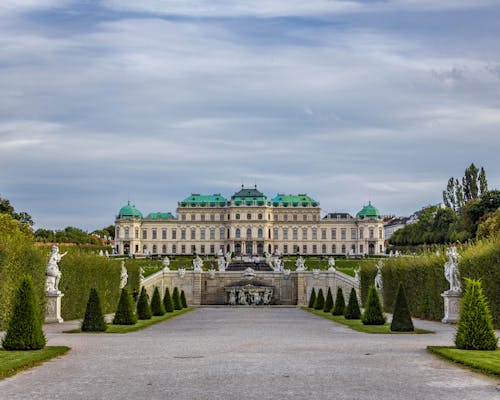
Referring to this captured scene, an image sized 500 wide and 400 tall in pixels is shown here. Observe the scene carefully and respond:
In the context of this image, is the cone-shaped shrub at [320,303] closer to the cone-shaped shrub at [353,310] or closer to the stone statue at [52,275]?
the cone-shaped shrub at [353,310]

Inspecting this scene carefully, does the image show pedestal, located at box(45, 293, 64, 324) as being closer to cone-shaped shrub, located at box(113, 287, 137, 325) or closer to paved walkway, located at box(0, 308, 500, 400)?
cone-shaped shrub, located at box(113, 287, 137, 325)

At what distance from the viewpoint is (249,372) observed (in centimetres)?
1062

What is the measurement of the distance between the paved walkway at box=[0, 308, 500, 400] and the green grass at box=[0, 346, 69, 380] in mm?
234

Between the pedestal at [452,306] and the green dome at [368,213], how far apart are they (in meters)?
105

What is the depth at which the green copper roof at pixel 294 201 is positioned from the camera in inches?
5098

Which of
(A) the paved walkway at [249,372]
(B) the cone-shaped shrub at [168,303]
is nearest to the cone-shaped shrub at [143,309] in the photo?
(B) the cone-shaped shrub at [168,303]

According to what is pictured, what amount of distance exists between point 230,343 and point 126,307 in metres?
7.31

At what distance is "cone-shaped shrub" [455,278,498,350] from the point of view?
42.2 ft

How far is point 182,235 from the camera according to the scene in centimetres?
12938


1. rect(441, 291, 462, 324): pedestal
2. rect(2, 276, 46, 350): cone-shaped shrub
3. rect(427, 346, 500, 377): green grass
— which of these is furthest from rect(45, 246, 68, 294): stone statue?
rect(427, 346, 500, 377): green grass

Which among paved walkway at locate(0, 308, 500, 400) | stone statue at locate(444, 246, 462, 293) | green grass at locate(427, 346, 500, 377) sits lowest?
paved walkway at locate(0, 308, 500, 400)

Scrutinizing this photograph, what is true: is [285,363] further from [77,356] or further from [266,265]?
[266,265]

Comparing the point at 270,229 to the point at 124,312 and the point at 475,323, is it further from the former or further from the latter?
the point at 475,323

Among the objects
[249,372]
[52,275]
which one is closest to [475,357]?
[249,372]
